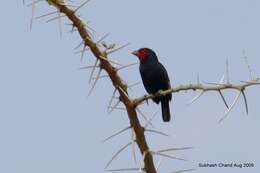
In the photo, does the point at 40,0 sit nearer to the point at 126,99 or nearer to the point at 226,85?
the point at 126,99

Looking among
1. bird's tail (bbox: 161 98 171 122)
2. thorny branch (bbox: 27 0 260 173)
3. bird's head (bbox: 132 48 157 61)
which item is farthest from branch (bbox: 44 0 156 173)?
bird's head (bbox: 132 48 157 61)

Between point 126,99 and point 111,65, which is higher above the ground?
point 111,65

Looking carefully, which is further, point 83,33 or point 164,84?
point 164,84

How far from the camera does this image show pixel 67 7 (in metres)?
2.49

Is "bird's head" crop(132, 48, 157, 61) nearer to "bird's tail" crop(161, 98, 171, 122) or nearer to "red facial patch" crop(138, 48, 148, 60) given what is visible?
"red facial patch" crop(138, 48, 148, 60)

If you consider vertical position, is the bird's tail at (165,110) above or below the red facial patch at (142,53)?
below

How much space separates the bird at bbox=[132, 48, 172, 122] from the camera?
31.2 ft

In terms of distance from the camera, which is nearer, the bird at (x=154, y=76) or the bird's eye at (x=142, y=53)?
the bird at (x=154, y=76)

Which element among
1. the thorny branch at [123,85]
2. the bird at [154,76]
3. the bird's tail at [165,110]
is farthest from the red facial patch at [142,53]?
the thorny branch at [123,85]

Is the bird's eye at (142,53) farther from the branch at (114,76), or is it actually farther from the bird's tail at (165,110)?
the branch at (114,76)

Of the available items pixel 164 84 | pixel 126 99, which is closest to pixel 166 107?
pixel 164 84

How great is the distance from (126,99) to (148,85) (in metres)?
6.86

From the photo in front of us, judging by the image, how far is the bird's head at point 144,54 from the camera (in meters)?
10.1

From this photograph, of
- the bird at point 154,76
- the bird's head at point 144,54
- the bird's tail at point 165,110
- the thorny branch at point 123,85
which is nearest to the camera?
the thorny branch at point 123,85
